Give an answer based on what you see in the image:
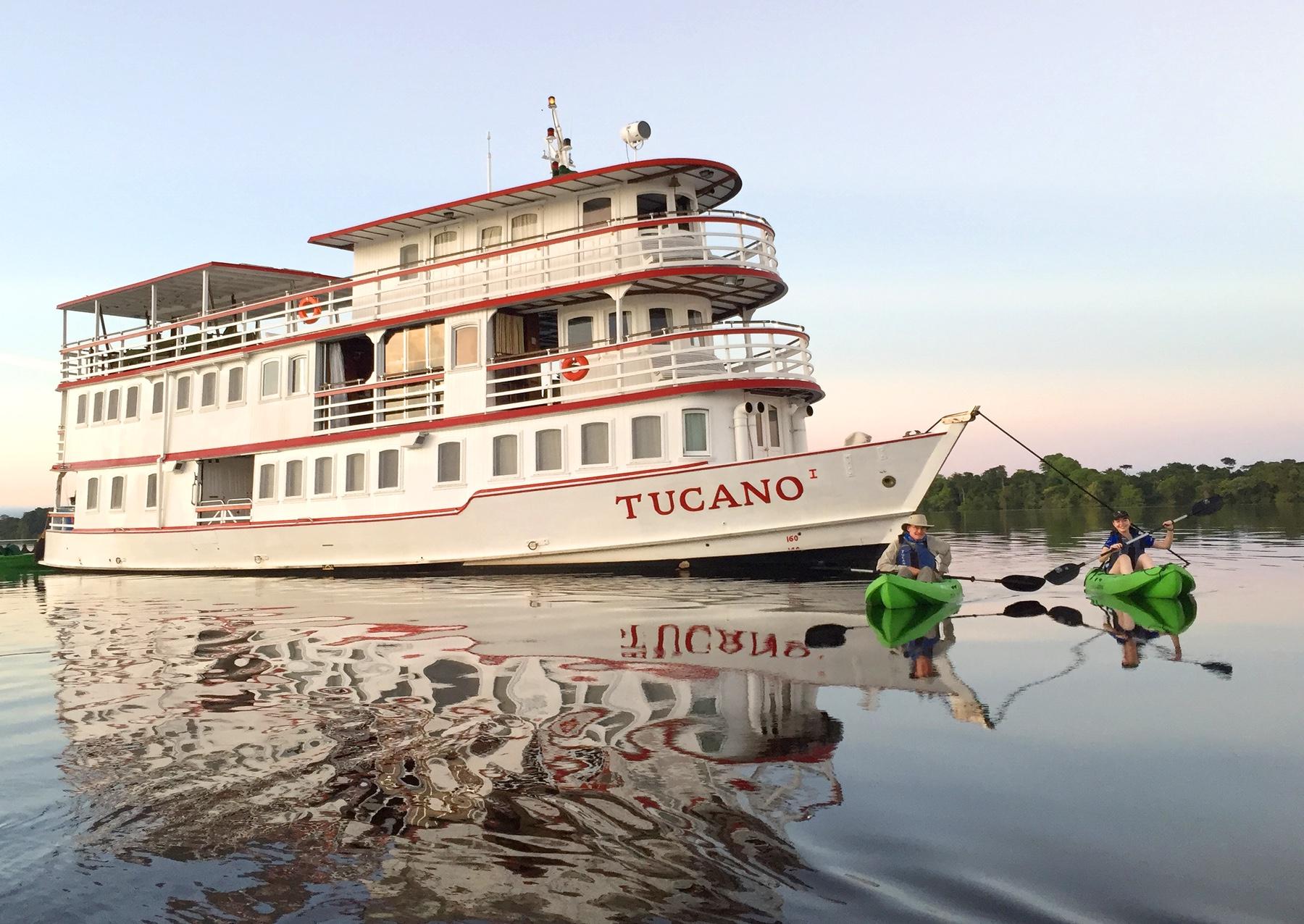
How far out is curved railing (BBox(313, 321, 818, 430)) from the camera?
57.0 ft

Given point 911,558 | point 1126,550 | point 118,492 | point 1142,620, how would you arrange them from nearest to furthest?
point 1142,620 → point 911,558 → point 1126,550 → point 118,492

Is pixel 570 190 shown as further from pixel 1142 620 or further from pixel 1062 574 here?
pixel 1142 620

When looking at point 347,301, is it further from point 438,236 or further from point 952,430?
point 952,430

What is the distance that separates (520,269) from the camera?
776 inches

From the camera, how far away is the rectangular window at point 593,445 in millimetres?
17859

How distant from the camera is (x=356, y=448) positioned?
68.6 feet

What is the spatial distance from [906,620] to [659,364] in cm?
829

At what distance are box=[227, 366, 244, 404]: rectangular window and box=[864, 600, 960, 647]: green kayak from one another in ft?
57.0

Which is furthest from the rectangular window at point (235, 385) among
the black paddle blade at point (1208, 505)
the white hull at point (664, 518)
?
the black paddle blade at point (1208, 505)

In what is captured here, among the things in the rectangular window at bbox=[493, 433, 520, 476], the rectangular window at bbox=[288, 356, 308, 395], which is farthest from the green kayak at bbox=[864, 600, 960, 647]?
the rectangular window at bbox=[288, 356, 308, 395]

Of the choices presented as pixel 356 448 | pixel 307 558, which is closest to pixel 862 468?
pixel 356 448

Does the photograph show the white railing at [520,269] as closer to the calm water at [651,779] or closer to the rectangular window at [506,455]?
the rectangular window at [506,455]

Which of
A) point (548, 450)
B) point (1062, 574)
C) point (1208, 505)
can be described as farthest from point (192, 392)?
point (1208, 505)

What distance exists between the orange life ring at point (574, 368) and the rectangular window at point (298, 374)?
24.1 ft
